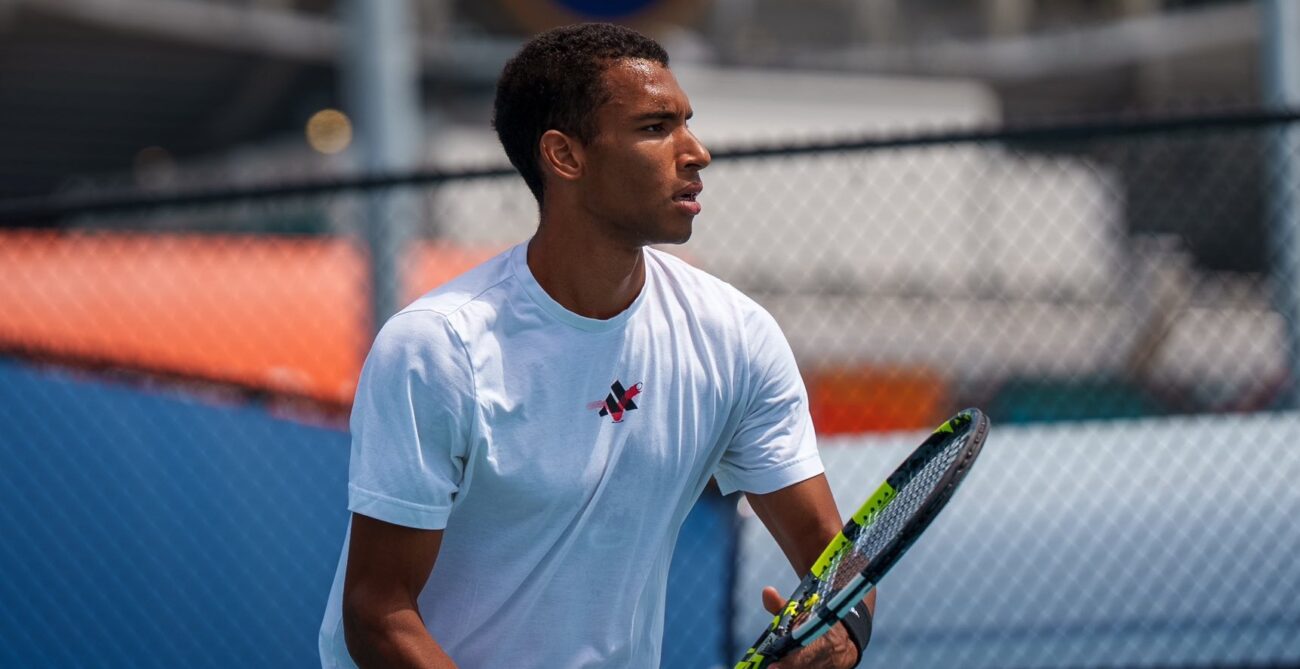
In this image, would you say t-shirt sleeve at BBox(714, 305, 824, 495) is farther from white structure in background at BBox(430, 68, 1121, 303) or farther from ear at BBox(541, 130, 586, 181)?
white structure in background at BBox(430, 68, 1121, 303)

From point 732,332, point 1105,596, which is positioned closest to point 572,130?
point 732,332

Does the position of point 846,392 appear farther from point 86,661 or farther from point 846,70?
point 846,70

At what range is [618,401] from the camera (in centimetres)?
244

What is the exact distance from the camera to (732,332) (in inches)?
101

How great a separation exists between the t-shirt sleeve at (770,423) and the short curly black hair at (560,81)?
48 cm

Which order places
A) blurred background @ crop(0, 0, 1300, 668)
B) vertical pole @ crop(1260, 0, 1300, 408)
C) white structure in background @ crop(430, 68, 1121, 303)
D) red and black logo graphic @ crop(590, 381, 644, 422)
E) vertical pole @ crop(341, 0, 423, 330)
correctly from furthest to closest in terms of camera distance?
white structure in background @ crop(430, 68, 1121, 303) → vertical pole @ crop(1260, 0, 1300, 408) → vertical pole @ crop(341, 0, 423, 330) → blurred background @ crop(0, 0, 1300, 668) → red and black logo graphic @ crop(590, 381, 644, 422)

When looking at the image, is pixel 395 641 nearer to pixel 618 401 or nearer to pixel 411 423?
pixel 411 423

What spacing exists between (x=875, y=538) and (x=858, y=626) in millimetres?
158

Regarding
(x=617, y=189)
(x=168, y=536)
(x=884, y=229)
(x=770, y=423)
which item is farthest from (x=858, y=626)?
(x=884, y=229)

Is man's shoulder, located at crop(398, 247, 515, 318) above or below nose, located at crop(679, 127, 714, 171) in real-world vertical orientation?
below

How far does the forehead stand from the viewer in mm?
2432

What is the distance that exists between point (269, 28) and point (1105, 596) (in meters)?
19.3

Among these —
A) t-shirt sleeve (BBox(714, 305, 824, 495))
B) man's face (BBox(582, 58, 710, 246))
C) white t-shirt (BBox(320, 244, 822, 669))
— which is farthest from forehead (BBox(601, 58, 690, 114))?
t-shirt sleeve (BBox(714, 305, 824, 495))

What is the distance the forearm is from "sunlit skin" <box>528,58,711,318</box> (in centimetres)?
59
